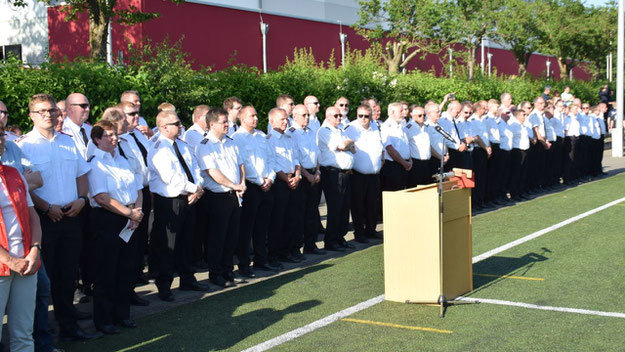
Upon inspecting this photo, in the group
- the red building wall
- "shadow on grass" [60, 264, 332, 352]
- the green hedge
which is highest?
the red building wall

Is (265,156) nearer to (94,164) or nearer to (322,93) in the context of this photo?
(94,164)

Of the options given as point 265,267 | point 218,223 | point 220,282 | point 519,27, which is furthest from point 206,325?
point 519,27

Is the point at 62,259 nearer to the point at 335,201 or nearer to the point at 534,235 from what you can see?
the point at 335,201

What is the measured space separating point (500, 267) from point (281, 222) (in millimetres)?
2772

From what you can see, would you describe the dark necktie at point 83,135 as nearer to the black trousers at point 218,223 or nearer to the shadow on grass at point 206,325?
the black trousers at point 218,223

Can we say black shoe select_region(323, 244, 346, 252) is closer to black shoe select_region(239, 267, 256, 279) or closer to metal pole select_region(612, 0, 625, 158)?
black shoe select_region(239, 267, 256, 279)

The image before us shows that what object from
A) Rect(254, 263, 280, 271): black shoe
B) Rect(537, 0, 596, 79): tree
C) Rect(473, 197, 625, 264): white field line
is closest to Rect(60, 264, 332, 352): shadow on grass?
Rect(254, 263, 280, 271): black shoe

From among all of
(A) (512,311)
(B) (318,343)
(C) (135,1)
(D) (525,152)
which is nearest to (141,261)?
(B) (318,343)

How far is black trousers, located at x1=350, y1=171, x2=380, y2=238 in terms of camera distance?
10945mm

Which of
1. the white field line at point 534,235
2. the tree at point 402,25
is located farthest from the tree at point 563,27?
the white field line at point 534,235

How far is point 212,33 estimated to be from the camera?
2858cm

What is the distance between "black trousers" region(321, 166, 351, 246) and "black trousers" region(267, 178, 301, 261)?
0.86 meters

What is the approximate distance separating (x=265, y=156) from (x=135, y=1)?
18.1 m

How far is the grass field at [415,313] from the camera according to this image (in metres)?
5.88
